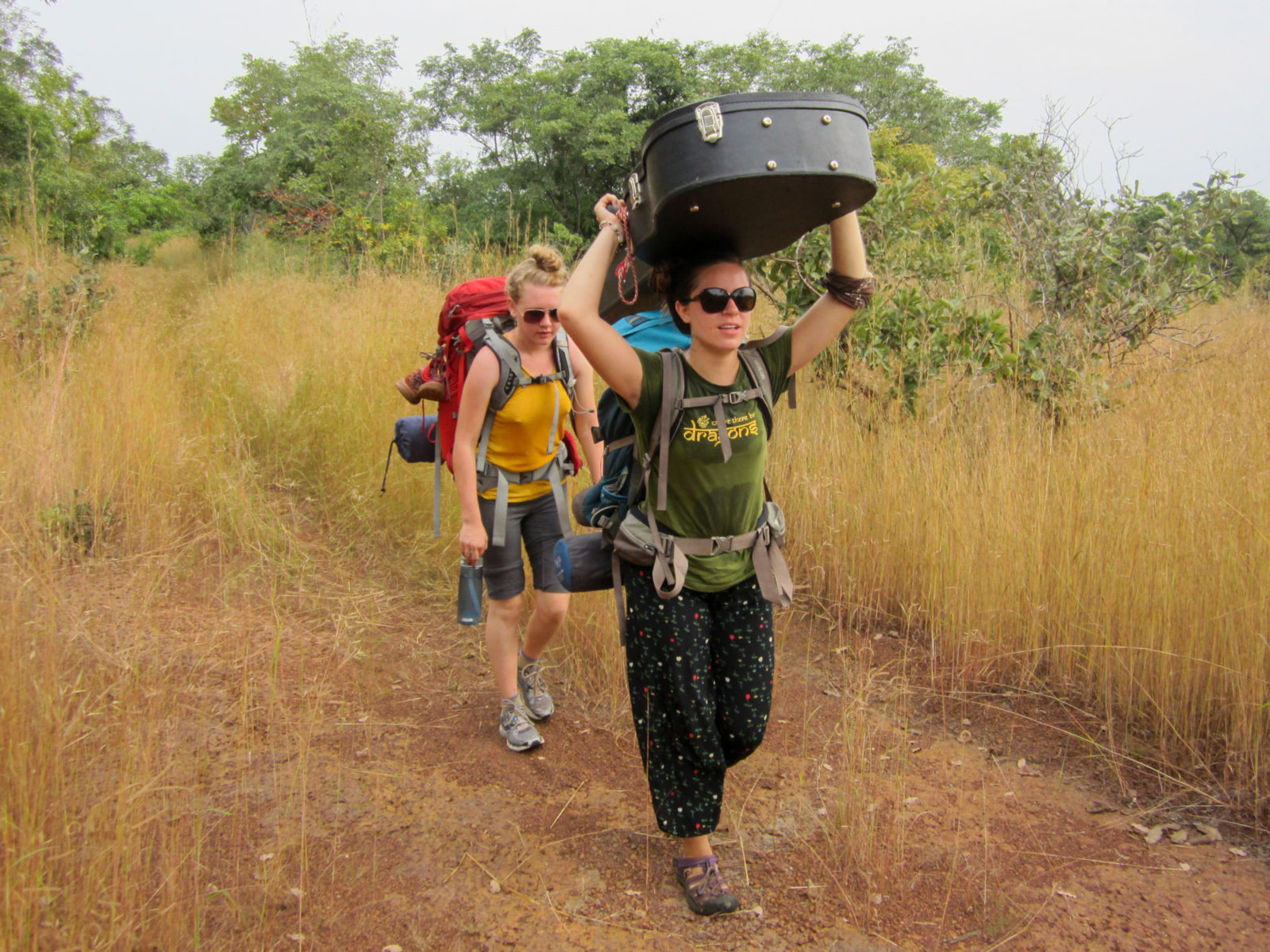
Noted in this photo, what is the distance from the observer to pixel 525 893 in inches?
103

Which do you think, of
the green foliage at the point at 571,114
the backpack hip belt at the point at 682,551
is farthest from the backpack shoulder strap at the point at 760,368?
the green foliage at the point at 571,114

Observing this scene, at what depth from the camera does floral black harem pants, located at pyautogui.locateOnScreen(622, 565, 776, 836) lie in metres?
2.39

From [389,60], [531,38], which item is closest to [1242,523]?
[531,38]

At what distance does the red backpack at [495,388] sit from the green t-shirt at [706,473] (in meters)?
0.89

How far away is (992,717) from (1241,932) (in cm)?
119

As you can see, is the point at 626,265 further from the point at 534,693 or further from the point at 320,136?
the point at 320,136

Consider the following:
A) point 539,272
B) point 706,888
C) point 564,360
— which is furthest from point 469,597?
point 706,888

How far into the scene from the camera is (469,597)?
3500 millimetres

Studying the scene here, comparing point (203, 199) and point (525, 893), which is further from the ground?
point (203, 199)

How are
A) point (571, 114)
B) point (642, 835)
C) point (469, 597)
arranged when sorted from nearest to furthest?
1. point (642, 835)
2. point (469, 597)
3. point (571, 114)

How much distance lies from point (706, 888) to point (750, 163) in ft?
6.54

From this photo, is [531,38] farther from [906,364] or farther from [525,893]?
[525,893]

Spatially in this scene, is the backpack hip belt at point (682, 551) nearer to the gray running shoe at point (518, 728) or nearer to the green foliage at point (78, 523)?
the gray running shoe at point (518, 728)

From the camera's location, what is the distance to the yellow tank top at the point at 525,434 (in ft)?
10.5
